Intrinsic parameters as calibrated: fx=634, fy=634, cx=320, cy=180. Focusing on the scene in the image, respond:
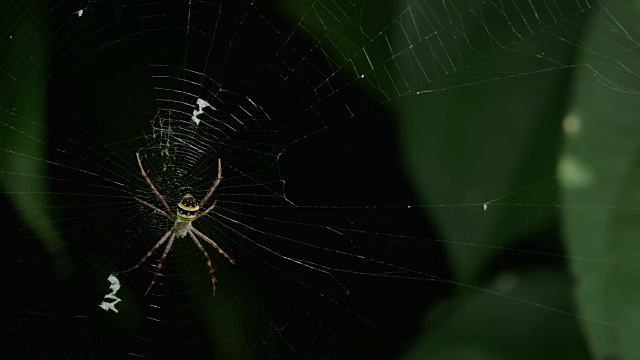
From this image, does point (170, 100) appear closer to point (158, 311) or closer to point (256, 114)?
point (256, 114)

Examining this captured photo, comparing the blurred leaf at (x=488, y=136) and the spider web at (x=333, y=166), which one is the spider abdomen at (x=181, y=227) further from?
the blurred leaf at (x=488, y=136)

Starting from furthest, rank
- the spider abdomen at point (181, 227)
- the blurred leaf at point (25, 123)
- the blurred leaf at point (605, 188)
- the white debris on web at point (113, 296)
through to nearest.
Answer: the spider abdomen at point (181, 227)
the white debris on web at point (113, 296)
the blurred leaf at point (25, 123)
the blurred leaf at point (605, 188)

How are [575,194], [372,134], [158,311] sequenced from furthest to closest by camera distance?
[158,311], [372,134], [575,194]

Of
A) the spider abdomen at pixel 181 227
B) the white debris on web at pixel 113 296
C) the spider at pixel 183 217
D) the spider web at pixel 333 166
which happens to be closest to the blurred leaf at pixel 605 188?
the spider web at pixel 333 166

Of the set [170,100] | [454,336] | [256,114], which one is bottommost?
[454,336]

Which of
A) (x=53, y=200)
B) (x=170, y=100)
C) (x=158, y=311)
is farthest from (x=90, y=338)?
(x=170, y=100)

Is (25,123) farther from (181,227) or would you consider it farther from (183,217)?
(181,227)
